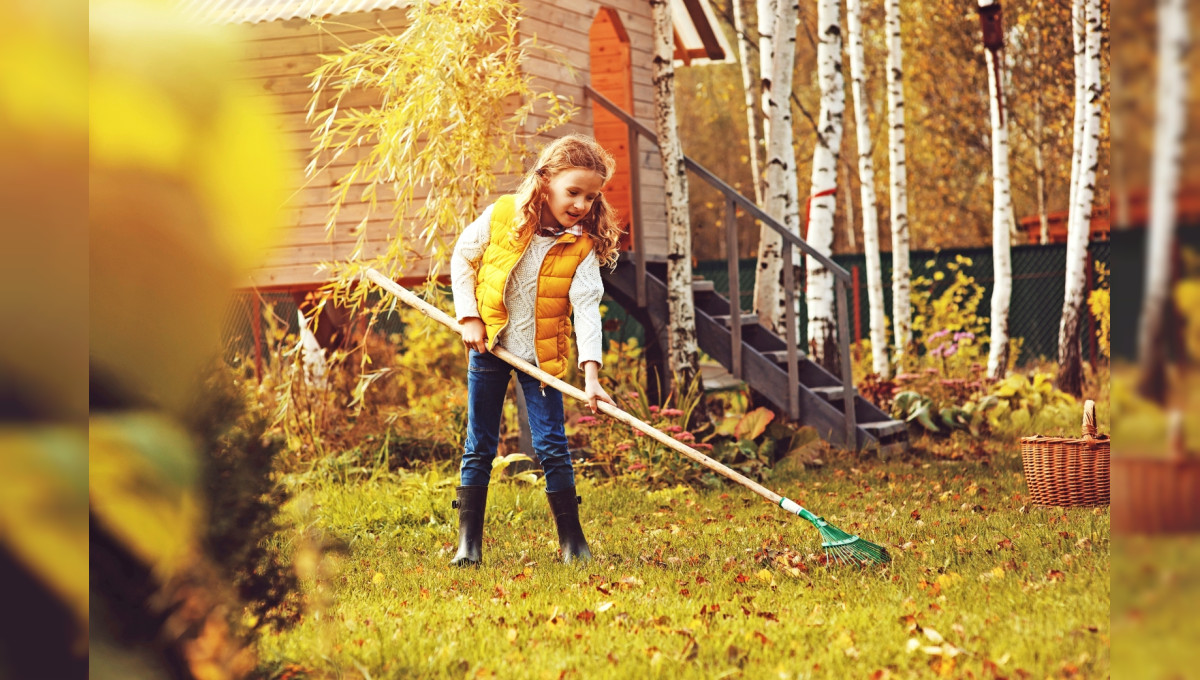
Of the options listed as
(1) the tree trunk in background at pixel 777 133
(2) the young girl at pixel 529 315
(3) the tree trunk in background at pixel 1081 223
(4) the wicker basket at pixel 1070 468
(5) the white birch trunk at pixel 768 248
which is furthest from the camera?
(3) the tree trunk in background at pixel 1081 223

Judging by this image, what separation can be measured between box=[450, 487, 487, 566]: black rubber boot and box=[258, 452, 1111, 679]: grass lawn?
11 centimetres

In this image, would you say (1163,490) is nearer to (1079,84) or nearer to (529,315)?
(529,315)

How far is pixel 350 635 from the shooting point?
3139 millimetres

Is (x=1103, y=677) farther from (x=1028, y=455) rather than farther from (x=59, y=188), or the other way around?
(x=1028, y=455)

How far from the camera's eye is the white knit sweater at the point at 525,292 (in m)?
4.40

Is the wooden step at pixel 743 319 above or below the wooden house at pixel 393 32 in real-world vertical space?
below

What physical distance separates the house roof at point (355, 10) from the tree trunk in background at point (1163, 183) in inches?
46.0

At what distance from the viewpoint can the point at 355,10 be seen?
717 centimetres

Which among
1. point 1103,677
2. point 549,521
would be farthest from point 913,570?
point 549,521

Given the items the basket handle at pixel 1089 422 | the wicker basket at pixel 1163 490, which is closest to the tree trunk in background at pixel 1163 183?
the wicker basket at pixel 1163 490

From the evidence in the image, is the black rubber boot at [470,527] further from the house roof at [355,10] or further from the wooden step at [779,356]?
the wooden step at [779,356]

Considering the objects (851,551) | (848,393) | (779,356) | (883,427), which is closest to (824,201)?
(779,356)

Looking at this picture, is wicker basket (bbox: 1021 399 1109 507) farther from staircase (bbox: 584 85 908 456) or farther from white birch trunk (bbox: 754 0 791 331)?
white birch trunk (bbox: 754 0 791 331)

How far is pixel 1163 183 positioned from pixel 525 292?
318 centimetres
